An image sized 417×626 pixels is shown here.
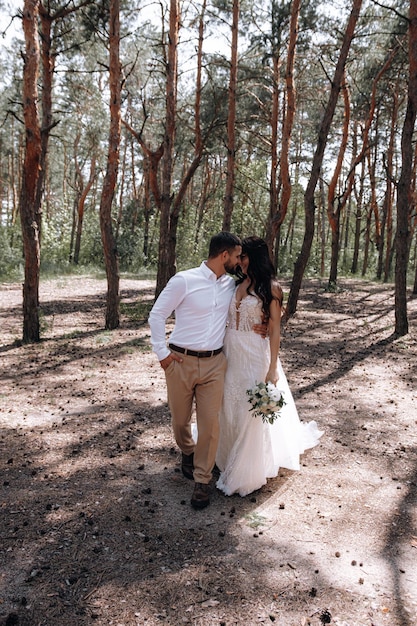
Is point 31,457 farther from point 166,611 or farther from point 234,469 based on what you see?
point 166,611

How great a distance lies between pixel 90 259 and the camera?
3034 cm

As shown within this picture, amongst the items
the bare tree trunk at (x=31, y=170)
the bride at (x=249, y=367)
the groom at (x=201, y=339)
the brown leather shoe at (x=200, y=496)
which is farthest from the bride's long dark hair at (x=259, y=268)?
the bare tree trunk at (x=31, y=170)

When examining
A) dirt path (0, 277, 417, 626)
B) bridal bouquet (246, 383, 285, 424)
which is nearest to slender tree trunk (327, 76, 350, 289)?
dirt path (0, 277, 417, 626)

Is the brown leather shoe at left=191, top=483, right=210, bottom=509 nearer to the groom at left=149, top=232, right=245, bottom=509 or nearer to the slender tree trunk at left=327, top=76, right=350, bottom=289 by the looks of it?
the groom at left=149, top=232, right=245, bottom=509

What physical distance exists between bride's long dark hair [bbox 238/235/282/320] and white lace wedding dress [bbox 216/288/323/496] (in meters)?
0.09

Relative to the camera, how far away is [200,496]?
4.01 m

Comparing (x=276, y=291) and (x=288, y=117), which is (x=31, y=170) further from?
(x=288, y=117)

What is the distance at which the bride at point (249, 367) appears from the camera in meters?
4.09

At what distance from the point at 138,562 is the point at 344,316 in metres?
11.4

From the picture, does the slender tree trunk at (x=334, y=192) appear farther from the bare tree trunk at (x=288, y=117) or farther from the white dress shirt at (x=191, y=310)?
the white dress shirt at (x=191, y=310)

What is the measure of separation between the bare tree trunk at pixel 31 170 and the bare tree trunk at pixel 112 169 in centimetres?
169

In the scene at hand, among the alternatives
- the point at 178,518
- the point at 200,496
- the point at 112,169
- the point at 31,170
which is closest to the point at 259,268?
the point at 200,496

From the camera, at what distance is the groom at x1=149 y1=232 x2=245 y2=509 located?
3877 mm

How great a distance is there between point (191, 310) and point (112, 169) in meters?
7.83
